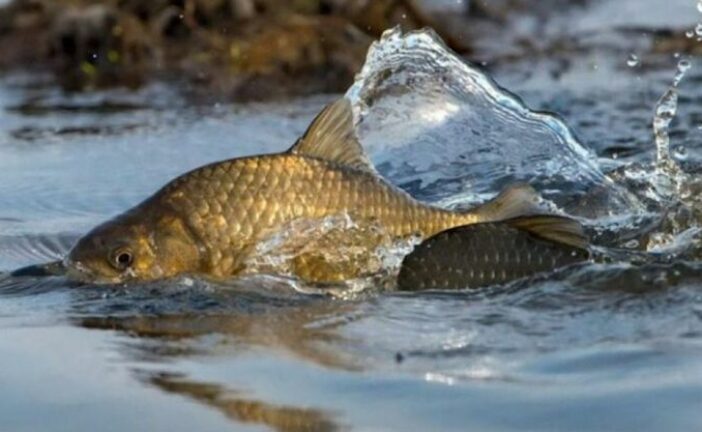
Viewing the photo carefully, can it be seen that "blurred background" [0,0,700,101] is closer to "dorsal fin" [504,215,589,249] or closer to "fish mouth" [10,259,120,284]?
"fish mouth" [10,259,120,284]

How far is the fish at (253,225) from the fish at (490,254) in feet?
0.07

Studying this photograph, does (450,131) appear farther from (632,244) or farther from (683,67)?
(683,67)

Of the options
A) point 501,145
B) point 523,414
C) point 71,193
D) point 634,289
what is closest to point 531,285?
point 634,289

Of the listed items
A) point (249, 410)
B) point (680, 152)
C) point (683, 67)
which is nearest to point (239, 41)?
point (683, 67)

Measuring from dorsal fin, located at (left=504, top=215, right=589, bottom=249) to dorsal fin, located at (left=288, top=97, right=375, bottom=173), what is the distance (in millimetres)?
465

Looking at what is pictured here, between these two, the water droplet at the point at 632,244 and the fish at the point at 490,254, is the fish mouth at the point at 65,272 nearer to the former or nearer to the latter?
the fish at the point at 490,254

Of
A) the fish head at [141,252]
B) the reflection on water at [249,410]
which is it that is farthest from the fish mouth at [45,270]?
the reflection on water at [249,410]

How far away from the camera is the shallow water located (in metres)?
3.98

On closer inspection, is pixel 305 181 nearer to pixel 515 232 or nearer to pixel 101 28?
pixel 515 232

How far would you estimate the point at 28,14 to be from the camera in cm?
1221

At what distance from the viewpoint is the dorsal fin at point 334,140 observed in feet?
18.2

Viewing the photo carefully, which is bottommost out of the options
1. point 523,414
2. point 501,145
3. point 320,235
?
point 523,414

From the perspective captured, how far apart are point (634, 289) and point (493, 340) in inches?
26.4

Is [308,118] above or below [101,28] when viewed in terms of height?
below
